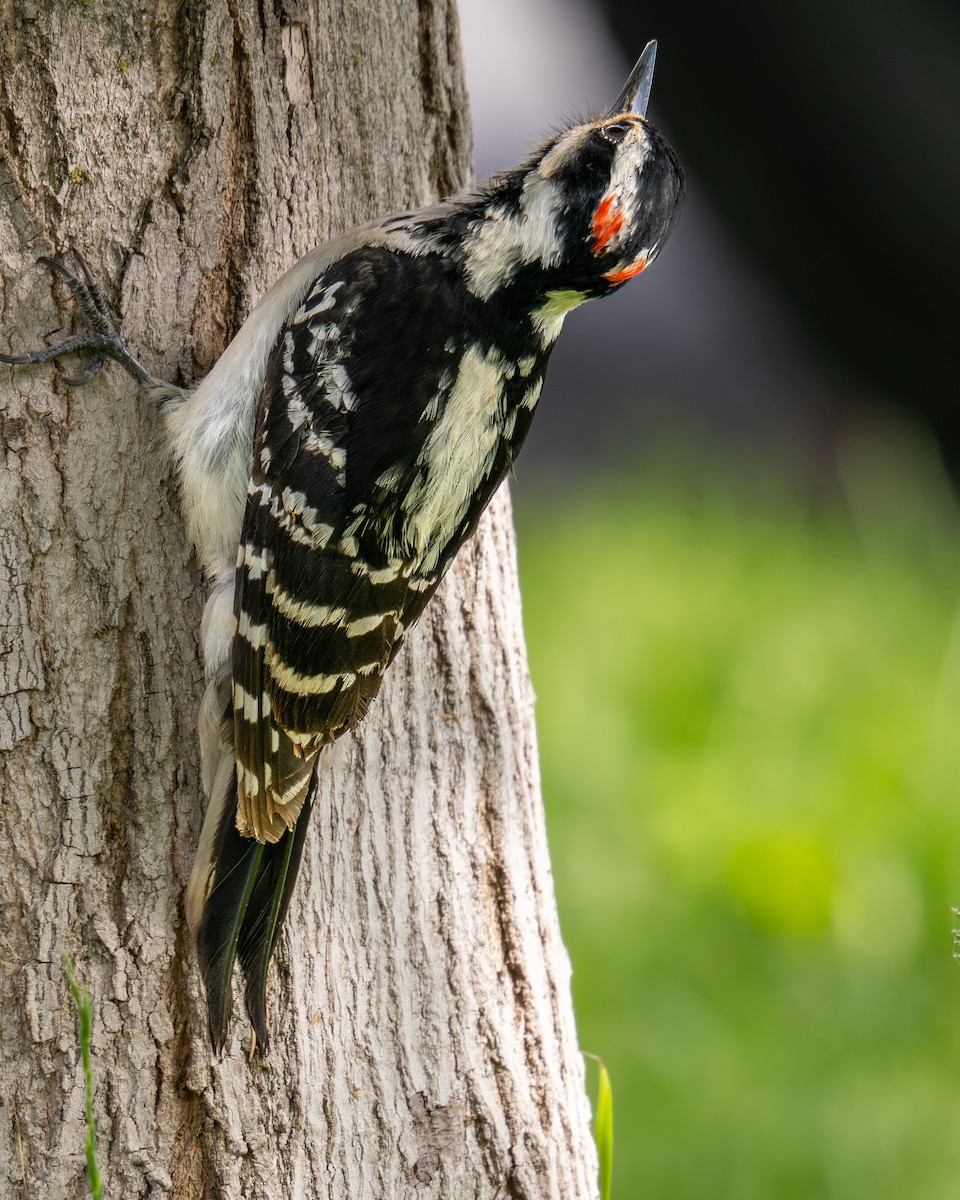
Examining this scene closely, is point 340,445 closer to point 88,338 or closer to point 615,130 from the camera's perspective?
point 88,338

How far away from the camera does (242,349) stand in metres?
2.20

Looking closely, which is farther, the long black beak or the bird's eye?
the long black beak

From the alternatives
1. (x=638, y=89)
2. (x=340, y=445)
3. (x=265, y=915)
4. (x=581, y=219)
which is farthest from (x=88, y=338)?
(x=638, y=89)

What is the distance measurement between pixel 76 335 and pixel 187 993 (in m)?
1.07

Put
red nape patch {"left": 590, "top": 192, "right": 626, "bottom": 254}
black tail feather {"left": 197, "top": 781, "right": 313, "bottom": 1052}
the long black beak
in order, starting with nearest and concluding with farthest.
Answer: black tail feather {"left": 197, "top": 781, "right": 313, "bottom": 1052}, red nape patch {"left": 590, "top": 192, "right": 626, "bottom": 254}, the long black beak

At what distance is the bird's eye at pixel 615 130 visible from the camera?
2.38 metres

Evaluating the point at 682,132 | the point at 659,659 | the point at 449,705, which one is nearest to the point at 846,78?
the point at 682,132

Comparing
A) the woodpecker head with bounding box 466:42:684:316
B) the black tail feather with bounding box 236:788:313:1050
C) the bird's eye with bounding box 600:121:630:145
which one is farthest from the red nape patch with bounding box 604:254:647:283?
the black tail feather with bounding box 236:788:313:1050

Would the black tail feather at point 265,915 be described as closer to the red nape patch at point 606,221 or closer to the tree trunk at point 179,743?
the tree trunk at point 179,743

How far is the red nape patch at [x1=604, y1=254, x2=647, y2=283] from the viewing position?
7.69ft

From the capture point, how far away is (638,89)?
101 inches

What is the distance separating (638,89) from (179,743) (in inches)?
59.3

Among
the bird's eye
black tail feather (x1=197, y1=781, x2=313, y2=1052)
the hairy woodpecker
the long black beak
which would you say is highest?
the long black beak

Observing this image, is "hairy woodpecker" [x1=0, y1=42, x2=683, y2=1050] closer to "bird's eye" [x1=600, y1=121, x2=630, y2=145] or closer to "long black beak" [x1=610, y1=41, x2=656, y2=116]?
"bird's eye" [x1=600, y1=121, x2=630, y2=145]
